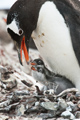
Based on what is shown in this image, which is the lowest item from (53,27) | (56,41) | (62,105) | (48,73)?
(62,105)

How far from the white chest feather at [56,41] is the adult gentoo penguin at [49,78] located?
94 mm

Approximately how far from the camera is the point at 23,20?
11.7ft

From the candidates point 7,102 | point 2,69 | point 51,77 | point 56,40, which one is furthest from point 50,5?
point 2,69

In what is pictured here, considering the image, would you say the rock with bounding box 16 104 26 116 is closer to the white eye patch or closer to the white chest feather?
the white chest feather

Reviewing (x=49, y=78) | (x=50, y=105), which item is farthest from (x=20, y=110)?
(x=49, y=78)

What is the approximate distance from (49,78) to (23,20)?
0.87 m

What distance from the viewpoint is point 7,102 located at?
142 inches

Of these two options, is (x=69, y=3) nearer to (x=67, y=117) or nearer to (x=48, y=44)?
(x=48, y=44)

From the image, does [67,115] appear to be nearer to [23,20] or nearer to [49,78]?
[49,78]

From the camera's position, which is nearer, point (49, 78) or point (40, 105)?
point (40, 105)

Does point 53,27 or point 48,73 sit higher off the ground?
point 53,27

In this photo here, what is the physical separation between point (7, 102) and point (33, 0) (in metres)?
1.33

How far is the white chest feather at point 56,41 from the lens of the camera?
3.61 metres

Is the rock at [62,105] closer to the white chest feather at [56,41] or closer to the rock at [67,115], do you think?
the rock at [67,115]
